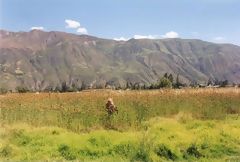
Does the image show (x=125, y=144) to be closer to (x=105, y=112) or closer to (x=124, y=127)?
(x=124, y=127)

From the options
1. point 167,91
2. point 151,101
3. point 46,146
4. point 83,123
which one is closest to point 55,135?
point 46,146

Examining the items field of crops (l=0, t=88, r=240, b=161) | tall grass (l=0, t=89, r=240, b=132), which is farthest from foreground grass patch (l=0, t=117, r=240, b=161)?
tall grass (l=0, t=89, r=240, b=132)

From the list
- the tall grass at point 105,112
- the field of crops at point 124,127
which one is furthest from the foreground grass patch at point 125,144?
the tall grass at point 105,112

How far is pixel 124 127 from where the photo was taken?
18.8m

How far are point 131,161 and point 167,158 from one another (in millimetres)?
1276

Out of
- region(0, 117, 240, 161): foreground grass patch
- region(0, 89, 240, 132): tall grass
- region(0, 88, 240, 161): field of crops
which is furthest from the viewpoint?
region(0, 89, 240, 132): tall grass

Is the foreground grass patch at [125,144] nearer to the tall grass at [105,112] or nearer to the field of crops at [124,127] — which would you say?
the field of crops at [124,127]

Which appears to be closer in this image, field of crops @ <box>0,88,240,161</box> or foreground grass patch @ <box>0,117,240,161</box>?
foreground grass patch @ <box>0,117,240,161</box>

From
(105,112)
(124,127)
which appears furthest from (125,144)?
(105,112)

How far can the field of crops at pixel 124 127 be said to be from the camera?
14867mm

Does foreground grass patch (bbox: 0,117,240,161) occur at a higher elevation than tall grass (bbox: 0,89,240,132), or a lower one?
lower

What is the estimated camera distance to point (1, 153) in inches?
573

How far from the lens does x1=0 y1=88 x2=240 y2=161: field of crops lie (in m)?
14.9

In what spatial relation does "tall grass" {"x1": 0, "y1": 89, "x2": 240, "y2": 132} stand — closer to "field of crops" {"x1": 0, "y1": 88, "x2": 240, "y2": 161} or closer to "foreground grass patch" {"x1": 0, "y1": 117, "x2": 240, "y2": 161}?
"field of crops" {"x1": 0, "y1": 88, "x2": 240, "y2": 161}
